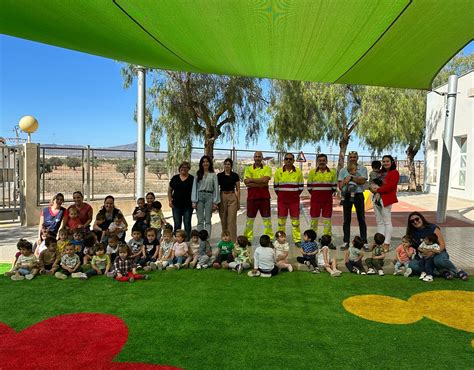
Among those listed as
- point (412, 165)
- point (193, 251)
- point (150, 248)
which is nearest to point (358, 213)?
point (193, 251)

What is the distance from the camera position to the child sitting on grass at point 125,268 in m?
5.21

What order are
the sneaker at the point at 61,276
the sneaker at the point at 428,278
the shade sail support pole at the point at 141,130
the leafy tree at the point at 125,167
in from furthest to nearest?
the leafy tree at the point at 125,167 → the shade sail support pole at the point at 141,130 → the sneaker at the point at 61,276 → the sneaker at the point at 428,278

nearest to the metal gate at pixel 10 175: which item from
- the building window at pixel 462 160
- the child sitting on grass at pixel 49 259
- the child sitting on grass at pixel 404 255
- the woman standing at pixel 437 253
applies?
the child sitting on grass at pixel 49 259

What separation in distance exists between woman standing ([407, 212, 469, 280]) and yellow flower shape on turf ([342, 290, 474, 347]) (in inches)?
23.7

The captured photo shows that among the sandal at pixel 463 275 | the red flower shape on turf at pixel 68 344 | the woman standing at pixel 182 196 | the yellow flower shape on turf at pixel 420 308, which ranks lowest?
the red flower shape on turf at pixel 68 344

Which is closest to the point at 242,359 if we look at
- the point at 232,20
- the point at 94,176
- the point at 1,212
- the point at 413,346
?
the point at 413,346

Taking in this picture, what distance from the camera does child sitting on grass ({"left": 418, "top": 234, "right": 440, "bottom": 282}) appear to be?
17.4ft

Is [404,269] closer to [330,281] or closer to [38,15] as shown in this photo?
[330,281]

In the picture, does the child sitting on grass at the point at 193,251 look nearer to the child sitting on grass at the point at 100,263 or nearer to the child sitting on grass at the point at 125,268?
the child sitting on grass at the point at 125,268

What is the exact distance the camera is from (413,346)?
3.28 m

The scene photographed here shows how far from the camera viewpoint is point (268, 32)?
13.0 feet

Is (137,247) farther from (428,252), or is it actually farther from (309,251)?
(428,252)

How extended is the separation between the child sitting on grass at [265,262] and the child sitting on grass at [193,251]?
37.4 inches

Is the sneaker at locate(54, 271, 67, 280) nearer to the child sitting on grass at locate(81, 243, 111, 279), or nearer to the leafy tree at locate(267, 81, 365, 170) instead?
the child sitting on grass at locate(81, 243, 111, 279)
